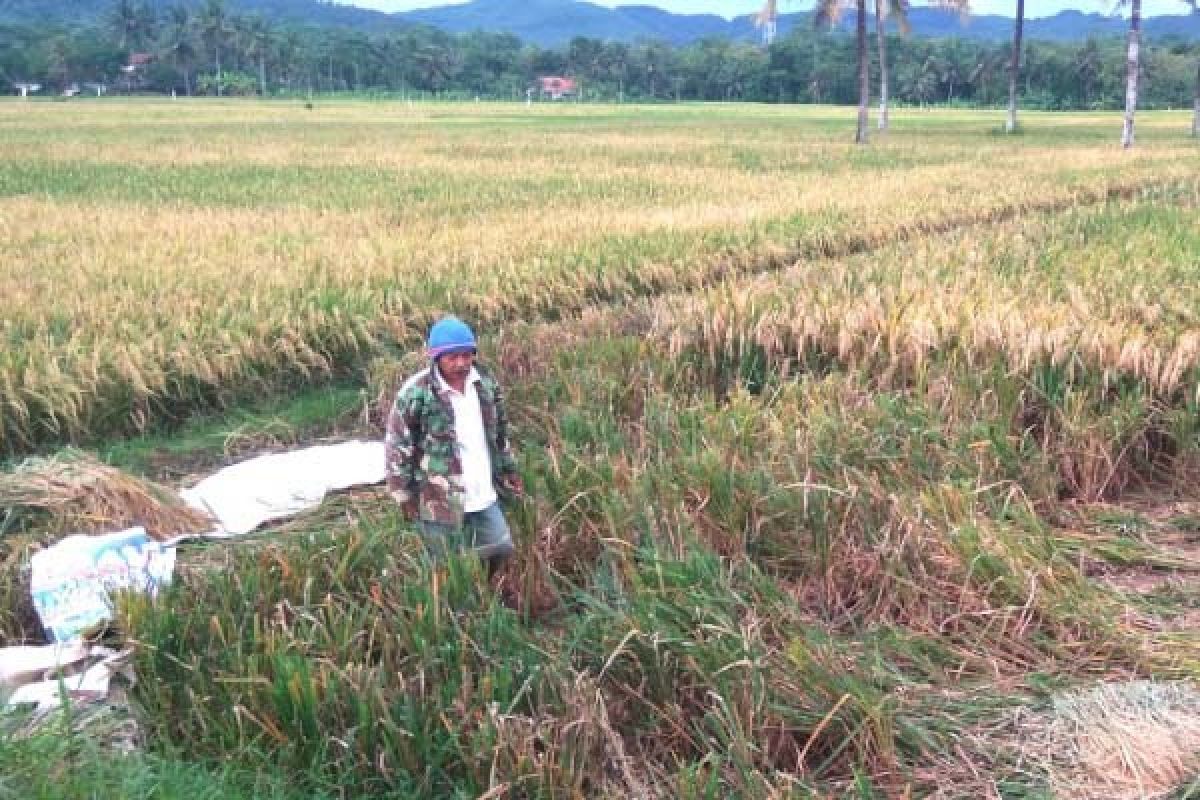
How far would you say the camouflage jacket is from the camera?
4082mm

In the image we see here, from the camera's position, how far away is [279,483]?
18.6 feet

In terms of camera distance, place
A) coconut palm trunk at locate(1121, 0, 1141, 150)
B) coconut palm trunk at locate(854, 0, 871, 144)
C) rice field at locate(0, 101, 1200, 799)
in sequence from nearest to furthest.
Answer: rice field at locate(0, 101, 1200, 799) < coconut palm trunk at locate(1121, 0, 1141, 150) < coconut palm trunk at locate(854, 0, 871, 144)

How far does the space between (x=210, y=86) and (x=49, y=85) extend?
1303 centimetres

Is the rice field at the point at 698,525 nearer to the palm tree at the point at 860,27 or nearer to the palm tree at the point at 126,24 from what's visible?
the palm tree at the point at 860,27

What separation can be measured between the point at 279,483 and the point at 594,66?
347 feet

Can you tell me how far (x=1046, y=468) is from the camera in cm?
503

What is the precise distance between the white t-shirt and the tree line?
263 ft

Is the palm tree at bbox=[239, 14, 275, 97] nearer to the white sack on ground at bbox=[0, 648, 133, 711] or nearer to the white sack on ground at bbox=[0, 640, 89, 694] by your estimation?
the white sack on ground at bbox=[0, 640, 89, 694]

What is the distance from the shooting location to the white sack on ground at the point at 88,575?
3.87 meters

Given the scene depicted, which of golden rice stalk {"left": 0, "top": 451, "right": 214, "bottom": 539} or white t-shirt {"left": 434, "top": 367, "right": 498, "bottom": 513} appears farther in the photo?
golden rice stalk {"left": 0, "top": 451, "right": 214, "bottom": 539}

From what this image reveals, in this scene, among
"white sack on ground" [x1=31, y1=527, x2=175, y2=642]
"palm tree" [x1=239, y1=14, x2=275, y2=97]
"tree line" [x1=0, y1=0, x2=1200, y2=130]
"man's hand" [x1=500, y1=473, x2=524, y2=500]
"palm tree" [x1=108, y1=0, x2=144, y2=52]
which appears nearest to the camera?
"white sack on ground" [x1=31, y1=527, x2=175, y2=642]

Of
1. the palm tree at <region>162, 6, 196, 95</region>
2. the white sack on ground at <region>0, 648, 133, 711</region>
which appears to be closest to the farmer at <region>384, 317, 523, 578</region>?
the white sack on ground at <region>0, 648, 133, 711</region>

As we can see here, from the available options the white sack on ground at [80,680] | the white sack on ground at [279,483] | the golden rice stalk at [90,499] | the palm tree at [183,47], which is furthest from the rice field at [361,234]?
the palm tree at [183,47]

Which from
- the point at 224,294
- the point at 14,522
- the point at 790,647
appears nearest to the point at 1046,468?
the point at 790,647
